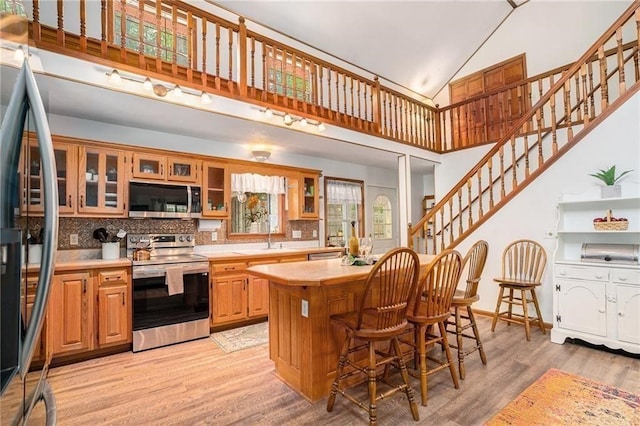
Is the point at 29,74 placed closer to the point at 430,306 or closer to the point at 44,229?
the point at 44,229

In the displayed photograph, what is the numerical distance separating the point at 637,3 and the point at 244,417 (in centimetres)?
568

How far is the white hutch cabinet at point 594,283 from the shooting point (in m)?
3.01

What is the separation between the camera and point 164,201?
3850mm

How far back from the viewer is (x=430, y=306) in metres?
2.31

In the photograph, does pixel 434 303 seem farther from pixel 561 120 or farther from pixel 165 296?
pixel 561 120

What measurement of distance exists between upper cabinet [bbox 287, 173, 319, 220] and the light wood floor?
2441mm

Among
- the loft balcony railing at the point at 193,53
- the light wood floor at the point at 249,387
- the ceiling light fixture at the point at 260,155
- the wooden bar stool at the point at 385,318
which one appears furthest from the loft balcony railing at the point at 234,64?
the light wood floor at the point at 249,387

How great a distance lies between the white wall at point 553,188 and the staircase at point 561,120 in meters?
0.09

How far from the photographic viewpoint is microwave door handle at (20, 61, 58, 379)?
2.81 feet

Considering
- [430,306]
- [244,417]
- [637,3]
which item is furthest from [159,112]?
[637,3]

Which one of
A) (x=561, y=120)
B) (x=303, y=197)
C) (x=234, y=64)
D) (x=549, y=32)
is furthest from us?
(x=549, y=32)

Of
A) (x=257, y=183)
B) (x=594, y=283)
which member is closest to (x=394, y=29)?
(x=257, y=183)

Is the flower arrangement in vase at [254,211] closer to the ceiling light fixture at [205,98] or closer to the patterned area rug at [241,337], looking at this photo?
the patterned area rug at [241,337]

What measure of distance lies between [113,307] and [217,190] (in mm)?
1872
